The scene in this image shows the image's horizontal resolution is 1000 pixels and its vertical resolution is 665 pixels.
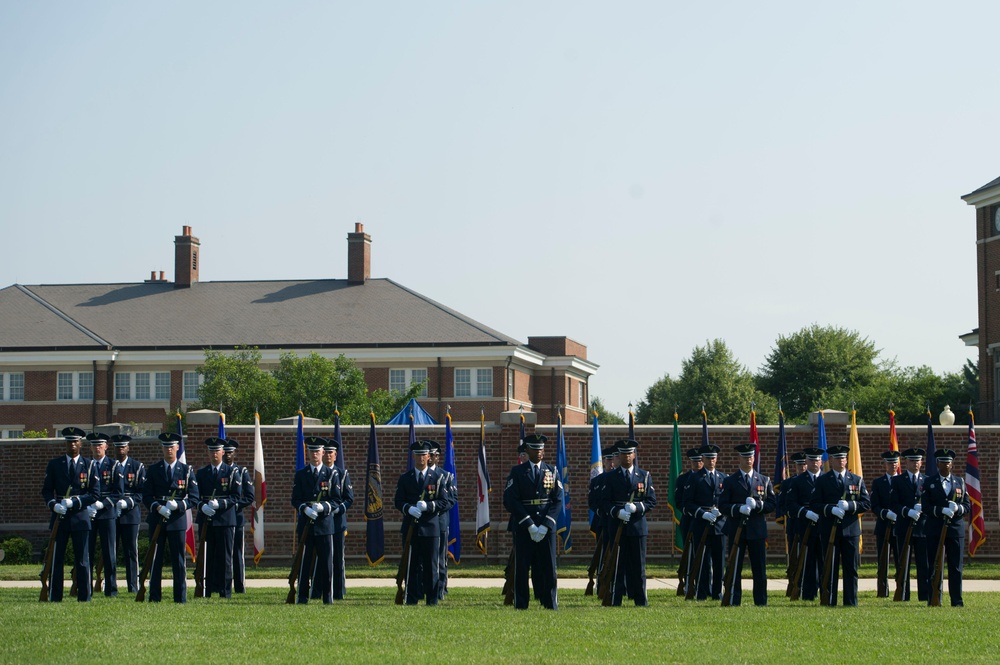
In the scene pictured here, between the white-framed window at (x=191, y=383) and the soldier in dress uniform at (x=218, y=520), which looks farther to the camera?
the white-framed window at (x=191, y=383)

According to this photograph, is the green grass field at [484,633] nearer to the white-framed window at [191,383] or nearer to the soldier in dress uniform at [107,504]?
the soldier in dress uniform at [107,504]

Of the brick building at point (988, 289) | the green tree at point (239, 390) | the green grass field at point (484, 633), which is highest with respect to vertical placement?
the brick building at point (988, 289)

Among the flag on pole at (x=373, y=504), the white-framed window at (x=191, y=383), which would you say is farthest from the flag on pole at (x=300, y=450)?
the white-framed window at (x=191, y=383)

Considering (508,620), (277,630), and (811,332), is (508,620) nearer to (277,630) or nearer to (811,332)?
(277,630)

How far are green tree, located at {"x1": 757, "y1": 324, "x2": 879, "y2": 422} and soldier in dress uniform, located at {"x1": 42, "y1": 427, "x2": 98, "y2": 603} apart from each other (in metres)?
67.7

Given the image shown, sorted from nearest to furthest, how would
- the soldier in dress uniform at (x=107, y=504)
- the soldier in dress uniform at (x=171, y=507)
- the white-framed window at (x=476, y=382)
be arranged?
the soldier in dress uniform at (x=171, y=507)
the soldier in dress uniform at (x=107, y=504)
the white-framed window at (x=476, y=382)

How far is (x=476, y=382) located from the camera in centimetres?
5697

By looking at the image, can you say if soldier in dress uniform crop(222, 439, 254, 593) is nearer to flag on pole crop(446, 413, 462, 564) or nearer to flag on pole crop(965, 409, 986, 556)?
flag on pole crop(446, 413, 462, 564)

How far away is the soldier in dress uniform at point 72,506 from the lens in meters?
15.9

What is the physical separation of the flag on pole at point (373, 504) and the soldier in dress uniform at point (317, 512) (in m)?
2.90

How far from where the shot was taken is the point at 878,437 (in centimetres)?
2383

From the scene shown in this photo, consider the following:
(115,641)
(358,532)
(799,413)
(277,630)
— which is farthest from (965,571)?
(799,413)

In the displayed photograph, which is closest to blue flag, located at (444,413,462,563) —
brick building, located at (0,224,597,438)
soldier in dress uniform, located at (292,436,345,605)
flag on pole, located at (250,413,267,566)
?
flag on pole, located at (250,413,267,566)

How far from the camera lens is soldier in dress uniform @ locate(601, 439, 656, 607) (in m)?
15.6
